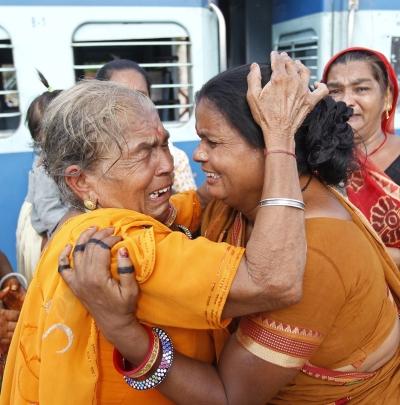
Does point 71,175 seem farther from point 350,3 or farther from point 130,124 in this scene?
point 350,3

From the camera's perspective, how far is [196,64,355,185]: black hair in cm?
128

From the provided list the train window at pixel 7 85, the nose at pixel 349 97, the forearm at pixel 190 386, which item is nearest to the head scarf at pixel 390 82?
the nose at pixel 349 97

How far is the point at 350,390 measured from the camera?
53.2 inches

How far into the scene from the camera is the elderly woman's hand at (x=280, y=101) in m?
1.21

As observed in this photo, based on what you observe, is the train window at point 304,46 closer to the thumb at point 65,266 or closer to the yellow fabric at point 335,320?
the yellow fabric at point 335,320

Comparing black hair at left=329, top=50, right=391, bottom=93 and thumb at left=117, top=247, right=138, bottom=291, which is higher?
black hair at left=329, top=50, right=391, bottom=93

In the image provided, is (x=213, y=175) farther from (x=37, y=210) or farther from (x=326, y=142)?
(x=37, y=210)

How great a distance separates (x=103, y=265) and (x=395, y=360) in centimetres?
90

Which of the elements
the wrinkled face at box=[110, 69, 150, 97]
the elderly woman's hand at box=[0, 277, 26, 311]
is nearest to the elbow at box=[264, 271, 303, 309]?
the elderly woman's hand at box=[0, 277, 26, 311]

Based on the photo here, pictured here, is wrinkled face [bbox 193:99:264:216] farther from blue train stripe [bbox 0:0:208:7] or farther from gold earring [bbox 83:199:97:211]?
blue train stripe [bbox 0:0:208:7]

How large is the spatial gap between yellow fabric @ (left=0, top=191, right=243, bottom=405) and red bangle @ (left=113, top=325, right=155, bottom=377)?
0.03m

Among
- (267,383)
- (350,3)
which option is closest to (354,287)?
(267,383)

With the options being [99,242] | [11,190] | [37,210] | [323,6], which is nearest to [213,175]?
[99,242]

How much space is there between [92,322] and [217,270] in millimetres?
353
